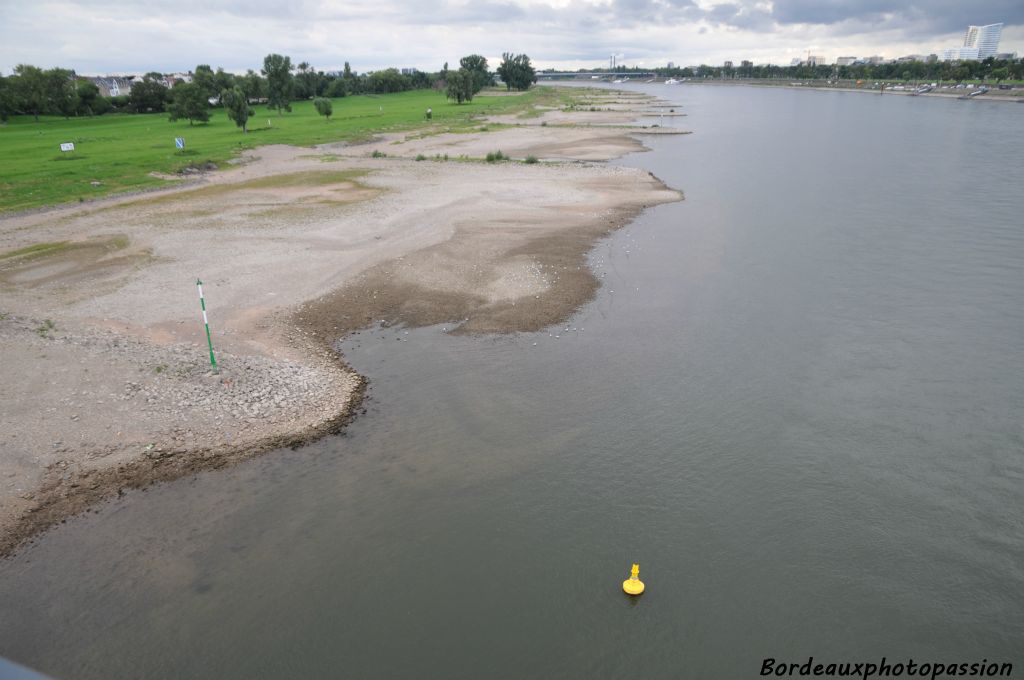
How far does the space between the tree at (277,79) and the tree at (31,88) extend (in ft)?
105

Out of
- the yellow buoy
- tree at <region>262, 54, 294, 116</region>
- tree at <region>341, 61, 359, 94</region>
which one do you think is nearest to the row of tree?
tree at <region>262, 54, 294, 116</region>

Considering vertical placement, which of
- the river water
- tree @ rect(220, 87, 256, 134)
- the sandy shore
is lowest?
the river water

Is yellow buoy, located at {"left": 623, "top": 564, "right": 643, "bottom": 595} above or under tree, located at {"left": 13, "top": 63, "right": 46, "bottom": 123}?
under

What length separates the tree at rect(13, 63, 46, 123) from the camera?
8875cm

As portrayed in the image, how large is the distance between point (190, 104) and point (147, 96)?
3036cm

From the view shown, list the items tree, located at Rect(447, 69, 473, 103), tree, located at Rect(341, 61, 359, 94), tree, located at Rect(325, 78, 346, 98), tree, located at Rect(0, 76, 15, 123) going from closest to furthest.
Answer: tree, located at Rect(0, 76, 15, 123), tree, located at Rect(447, 69, 473, 103), tree, located at Rect(325, 78, 346, 98), tree, located at Rect(341, 61, 359, 94)

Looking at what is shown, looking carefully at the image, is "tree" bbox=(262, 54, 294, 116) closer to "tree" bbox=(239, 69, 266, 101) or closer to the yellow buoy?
"tree" bbox=(239, 69, 266, 101)

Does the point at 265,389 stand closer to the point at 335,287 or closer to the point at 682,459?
the point at 335,287

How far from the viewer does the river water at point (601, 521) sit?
35.9ft

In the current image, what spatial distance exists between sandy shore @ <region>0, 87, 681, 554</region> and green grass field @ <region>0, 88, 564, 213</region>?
5439 millimetres

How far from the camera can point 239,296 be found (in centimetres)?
2466

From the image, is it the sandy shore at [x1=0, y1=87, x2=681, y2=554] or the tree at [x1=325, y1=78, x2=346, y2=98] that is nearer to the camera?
the sandy shore at [x1=0, y1=87, x2=681, y2=554]

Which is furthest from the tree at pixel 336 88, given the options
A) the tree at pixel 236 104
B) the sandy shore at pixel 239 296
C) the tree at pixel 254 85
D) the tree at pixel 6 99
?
the sandy shore at pixel 239 296

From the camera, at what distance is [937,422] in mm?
17156
